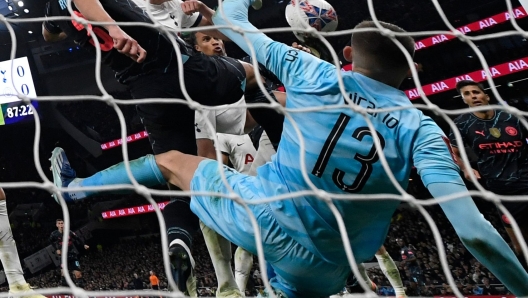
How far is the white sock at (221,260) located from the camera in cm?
238

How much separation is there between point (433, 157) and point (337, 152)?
0.87 ft

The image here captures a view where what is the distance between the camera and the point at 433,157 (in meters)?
1.44

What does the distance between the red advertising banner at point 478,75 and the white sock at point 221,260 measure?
6.79m

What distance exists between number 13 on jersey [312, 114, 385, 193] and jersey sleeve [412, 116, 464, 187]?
0.34ft

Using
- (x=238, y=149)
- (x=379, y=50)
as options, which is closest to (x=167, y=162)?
(x=379, y=50)

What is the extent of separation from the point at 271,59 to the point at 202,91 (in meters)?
0.55

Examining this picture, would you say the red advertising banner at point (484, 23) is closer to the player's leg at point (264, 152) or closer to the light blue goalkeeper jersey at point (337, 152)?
the player's leg at point (264, 152)

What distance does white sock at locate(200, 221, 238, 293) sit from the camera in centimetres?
238

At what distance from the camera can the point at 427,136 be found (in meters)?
1.50

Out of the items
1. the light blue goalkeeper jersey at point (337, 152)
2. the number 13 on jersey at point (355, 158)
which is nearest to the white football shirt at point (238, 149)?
the light blue goalkeeper jersey at point (337, 152)

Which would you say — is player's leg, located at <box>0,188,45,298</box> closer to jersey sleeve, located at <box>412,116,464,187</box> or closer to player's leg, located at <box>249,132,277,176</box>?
player's leg, located at <box>249,132,277,176</box>

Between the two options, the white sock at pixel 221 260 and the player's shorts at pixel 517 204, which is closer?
the white sock at pixel 221 260

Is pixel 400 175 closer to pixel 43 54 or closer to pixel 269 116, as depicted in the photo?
pixel 269 116

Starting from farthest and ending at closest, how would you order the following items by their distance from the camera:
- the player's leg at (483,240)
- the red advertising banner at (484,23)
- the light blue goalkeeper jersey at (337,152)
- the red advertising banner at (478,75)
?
the red advertising banner at (478,75)
the red advertising banner at (484,23)
the light blue goalkeeper jersey at (337,152)
the player's leg at (483,240)
